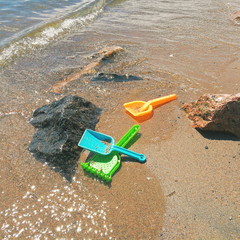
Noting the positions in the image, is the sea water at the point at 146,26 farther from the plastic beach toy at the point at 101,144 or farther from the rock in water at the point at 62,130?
the plastic beach toy at the point at 101,144

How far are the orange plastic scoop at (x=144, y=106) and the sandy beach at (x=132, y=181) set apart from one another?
12cm

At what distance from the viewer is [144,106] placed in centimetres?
384

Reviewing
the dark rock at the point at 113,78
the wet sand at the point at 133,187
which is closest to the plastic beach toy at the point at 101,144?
the wet sand at the point at 133,187

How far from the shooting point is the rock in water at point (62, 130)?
2.96 meters

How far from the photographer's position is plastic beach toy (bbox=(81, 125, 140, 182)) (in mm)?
2764

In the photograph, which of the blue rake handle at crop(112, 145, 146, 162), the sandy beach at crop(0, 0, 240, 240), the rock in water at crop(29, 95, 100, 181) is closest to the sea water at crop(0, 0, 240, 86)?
the sandy beach at crop(0, 0, 240, 240)

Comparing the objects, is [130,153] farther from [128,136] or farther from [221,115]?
[221,115]

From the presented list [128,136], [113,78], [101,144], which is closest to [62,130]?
[101,144]

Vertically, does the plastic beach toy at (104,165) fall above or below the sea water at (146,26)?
below

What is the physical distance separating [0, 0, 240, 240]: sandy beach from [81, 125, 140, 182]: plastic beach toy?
8 centimetres

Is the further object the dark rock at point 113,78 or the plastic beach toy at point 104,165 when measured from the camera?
the dark rock at point 113,78

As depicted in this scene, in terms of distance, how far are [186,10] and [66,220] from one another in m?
9.83

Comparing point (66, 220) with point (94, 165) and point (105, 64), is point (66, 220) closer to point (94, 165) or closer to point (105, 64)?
point (94, 165)

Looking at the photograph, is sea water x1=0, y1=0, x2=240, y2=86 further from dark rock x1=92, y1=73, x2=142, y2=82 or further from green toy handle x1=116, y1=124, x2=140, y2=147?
green toy handle x1=116, y1=124, x2=140, y2=147
